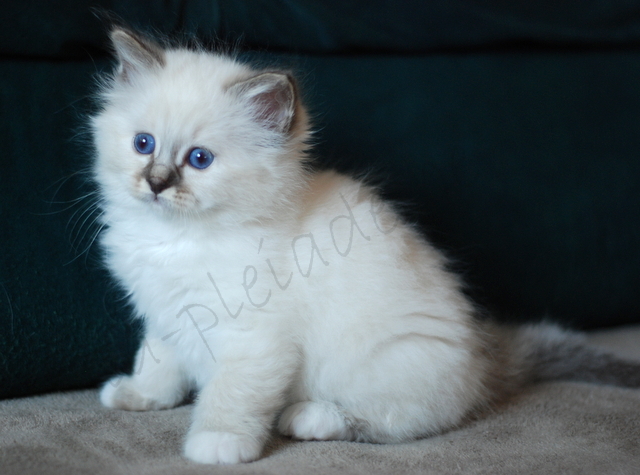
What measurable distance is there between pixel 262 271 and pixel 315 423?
0.39 meters

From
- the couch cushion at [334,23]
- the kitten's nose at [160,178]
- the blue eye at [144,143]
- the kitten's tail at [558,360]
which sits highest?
the couch cushion at [334,23]

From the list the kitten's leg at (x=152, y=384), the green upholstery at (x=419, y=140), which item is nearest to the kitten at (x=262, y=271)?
the kitten's leg at (x=152, y=384)

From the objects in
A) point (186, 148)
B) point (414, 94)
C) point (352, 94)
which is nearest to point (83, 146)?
point (186, 148)

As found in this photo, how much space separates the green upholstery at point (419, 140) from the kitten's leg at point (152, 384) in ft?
0.57

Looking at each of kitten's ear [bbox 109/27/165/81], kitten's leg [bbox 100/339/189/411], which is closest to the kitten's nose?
kitten's ear [bbox 109/27/165/81]

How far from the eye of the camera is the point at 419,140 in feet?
7.18

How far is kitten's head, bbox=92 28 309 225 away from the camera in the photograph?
1.45m

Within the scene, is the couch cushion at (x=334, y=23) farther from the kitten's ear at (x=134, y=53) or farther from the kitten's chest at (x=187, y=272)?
the kitten's chest at (x=187, y=272)

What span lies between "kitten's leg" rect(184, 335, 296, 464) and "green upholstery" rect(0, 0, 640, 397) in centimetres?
Result: 59

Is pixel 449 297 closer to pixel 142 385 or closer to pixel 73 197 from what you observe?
pixel 142 385

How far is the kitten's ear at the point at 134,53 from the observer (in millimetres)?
Answer: 1523

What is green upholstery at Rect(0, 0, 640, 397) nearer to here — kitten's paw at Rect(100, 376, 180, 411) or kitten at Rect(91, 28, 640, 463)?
kitten's paw at Rect(100, 376, 180, 411)

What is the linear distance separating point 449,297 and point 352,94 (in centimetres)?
85

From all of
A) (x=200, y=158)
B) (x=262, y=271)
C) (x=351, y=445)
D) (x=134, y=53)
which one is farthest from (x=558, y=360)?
(x=134, y=53)
